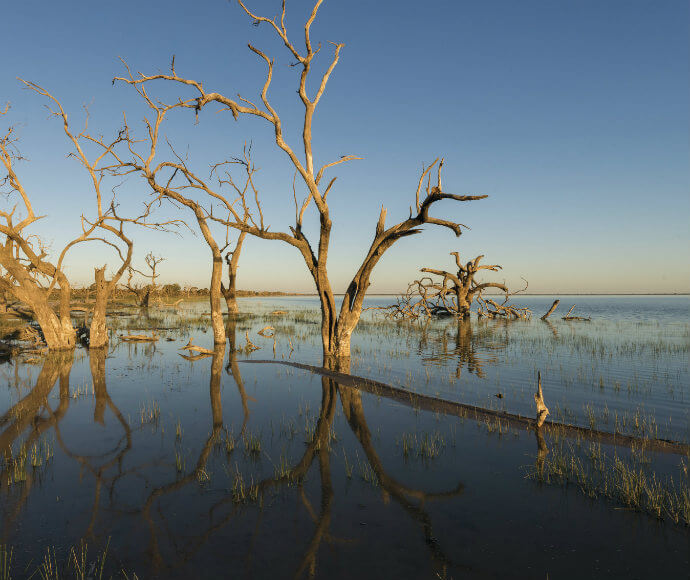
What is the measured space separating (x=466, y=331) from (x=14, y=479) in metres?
26.1

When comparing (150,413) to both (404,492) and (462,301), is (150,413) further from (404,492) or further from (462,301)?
(462,301)

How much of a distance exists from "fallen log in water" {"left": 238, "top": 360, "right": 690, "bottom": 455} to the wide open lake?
58mm

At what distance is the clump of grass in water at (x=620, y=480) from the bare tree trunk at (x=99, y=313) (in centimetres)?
1762

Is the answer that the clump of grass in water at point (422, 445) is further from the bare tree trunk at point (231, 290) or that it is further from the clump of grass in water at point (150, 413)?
the bare tree trunk at point (231, 290)

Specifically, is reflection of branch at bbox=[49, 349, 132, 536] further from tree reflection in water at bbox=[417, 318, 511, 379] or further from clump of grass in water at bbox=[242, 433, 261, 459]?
tree reflection in water at bbox=[417, 318, 511, 379]

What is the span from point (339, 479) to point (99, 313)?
16.5 meters

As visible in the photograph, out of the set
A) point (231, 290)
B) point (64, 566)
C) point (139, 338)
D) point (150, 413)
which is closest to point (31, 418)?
point (150, 413)

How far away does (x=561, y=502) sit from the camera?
5.07 metres

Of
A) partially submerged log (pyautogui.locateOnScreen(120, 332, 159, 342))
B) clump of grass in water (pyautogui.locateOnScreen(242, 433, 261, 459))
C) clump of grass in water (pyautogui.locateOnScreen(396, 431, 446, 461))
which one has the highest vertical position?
partially submerged log (pyautogui.locateOnScreen(120, 332, 159, 342))

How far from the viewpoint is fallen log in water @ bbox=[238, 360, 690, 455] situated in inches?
275

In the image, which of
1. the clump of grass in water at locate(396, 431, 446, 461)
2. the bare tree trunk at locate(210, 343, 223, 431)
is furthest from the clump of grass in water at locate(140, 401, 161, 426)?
the clump of grass in water at locate(396, 431, 446, 461)

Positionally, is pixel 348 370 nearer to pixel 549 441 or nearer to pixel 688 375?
pixel 549 441

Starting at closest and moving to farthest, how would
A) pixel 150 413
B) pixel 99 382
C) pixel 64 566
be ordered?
pixel 64 566 → pixel 150 413 → pixel 99 382

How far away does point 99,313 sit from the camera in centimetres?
1806
